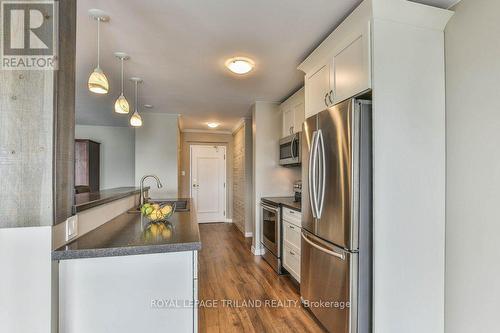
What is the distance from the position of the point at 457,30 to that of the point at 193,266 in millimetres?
2183

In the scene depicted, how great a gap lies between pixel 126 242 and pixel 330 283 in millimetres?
1458

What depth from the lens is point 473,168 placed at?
151 cm

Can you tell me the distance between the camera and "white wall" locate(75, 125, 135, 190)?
6.04m

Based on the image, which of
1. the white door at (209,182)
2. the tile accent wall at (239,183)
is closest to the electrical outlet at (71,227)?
the tile accent wall at (239,183)

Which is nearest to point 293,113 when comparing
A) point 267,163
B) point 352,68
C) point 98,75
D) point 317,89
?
point 267,163

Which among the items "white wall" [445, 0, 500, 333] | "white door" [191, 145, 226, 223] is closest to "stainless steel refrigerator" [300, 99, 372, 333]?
"white wall" [445, 0, 500, 333]

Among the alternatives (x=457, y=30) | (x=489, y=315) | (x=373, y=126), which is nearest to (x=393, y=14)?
(x=457, y=30)

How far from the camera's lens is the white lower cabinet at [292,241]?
2684 millimetres

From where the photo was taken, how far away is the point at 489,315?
1.41 m

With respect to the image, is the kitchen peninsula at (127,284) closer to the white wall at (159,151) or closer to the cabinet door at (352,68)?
the cabinet door at (352,68)

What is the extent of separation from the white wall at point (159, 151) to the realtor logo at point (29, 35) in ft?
11.9

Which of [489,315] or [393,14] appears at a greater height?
[393,14]

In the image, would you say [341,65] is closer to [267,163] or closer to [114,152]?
[267,163]

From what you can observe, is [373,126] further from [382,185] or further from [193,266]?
[193,266]
